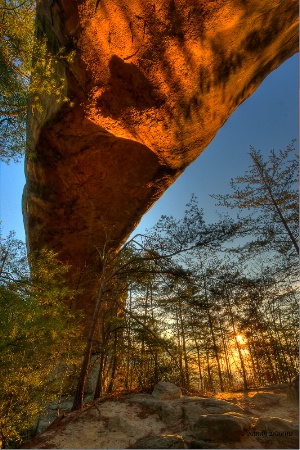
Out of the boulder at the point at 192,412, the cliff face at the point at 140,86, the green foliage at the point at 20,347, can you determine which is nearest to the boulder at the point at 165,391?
the boulder at the point at 192,412

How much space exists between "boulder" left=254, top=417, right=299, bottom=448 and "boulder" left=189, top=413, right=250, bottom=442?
0.27 m

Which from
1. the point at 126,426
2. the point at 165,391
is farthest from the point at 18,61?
the point at 165,391

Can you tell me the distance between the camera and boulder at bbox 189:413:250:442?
412 centimetres

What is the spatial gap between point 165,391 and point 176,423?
6.58 ft

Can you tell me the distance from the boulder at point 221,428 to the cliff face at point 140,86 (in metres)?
6.33

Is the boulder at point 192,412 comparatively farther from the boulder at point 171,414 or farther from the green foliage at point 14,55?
the green foliage at point 14,55

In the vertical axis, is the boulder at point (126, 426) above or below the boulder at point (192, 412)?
below

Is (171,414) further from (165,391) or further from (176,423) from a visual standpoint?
(165,391)

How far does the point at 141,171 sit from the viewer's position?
28.9 feet

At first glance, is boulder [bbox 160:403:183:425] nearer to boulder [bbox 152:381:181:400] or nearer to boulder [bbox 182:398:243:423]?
→ boulder [bbox 182:398:243:423]

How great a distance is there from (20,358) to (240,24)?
25.8 feet

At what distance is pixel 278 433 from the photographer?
3836mm

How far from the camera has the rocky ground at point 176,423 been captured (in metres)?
4.03

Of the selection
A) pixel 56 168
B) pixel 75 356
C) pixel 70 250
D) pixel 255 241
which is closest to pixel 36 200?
pixel 56 168
